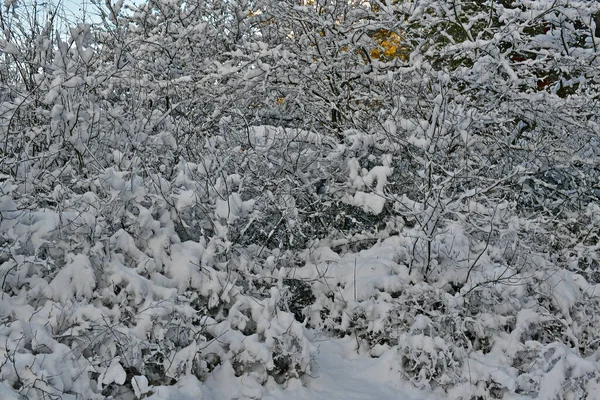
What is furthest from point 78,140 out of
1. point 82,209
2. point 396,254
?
Answer: point 396,254

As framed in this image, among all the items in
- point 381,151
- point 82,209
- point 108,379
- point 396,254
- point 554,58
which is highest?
point 554,58

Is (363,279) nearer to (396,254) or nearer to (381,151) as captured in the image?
(396,254)

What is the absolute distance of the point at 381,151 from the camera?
5430 millimetres

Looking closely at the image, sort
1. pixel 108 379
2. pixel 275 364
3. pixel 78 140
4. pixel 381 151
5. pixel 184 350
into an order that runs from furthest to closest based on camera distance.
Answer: pixel 381 151 < pixel 78 140 < pixel 275 364 < pixel 184 350 < pixel 108 379

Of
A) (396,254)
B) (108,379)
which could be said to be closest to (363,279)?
(396,254)

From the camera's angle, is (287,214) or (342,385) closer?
(342,385)

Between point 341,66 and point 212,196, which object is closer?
point 212,196

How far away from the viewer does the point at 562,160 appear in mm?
5828

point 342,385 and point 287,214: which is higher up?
point 287,214

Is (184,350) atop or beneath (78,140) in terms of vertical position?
beneath

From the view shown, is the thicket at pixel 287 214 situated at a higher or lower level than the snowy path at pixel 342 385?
higher

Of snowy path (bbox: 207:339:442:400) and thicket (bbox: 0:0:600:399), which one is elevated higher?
thicket (bbox: 0:0:600:399)

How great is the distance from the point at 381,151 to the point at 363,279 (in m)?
1.51

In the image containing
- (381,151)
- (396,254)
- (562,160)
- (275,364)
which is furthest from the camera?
(562,160)
